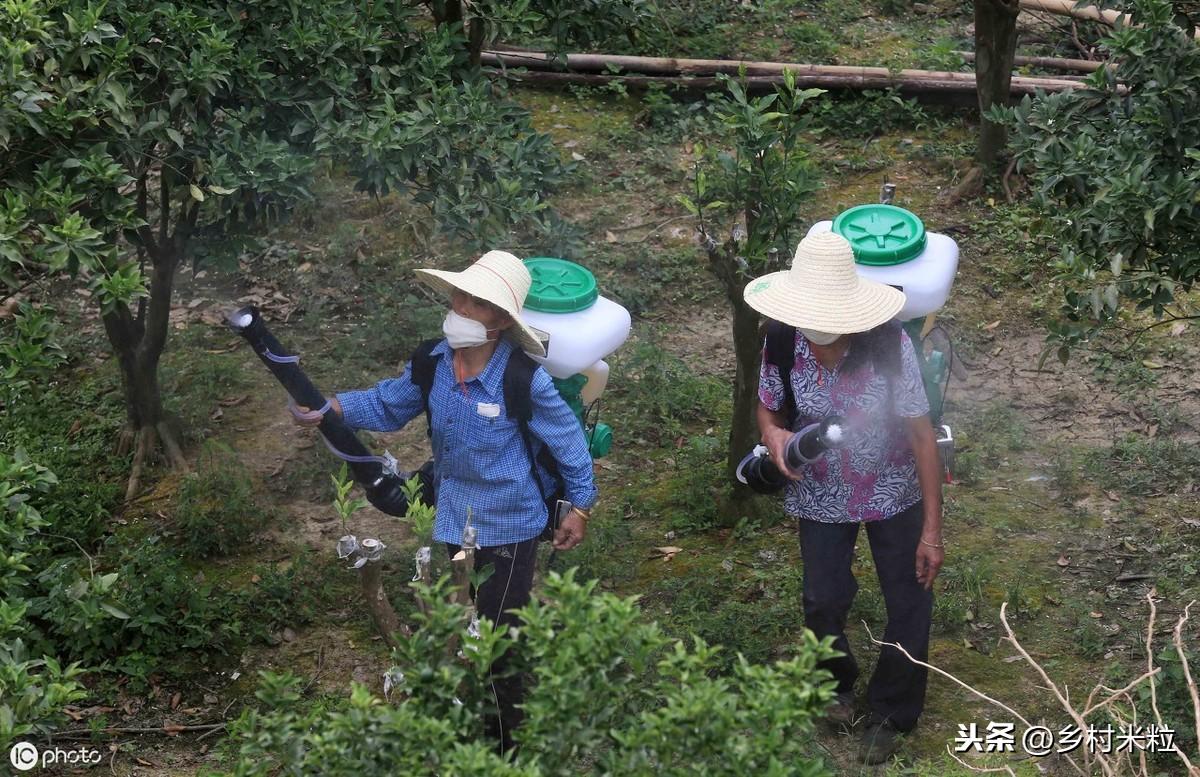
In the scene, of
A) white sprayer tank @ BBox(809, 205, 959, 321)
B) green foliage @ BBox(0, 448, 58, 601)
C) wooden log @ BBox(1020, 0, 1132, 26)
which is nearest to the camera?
green foliage @ BBox(0, 448, 58, 601)

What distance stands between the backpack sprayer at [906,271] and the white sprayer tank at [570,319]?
0.65 meters

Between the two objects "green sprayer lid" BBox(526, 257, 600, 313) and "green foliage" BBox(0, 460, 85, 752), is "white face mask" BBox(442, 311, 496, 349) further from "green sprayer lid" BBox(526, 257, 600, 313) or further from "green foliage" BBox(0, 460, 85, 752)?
"green foliage" BBox(0, 460, 85, 752)

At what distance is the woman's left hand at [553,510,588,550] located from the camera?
4.52 metres

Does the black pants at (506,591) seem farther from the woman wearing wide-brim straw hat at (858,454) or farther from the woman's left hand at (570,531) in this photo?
the woman wearing wide-brim straw hat at (858,454)

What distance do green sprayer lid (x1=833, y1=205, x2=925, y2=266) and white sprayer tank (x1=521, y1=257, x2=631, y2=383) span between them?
881mm

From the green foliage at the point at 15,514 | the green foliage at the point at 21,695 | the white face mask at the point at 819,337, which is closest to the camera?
the green foliage at the point at 21,695

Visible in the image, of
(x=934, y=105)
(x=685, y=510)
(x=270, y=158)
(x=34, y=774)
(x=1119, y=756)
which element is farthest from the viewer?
(x=934, y=105)

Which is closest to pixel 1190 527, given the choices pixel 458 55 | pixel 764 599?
pixel 764 599

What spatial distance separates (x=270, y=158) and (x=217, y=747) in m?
2.25

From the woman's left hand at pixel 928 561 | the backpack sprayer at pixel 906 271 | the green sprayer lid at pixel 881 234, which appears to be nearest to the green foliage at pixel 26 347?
the backpack sprayer at pixel 906 271

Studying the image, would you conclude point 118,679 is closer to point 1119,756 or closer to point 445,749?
point 445,749

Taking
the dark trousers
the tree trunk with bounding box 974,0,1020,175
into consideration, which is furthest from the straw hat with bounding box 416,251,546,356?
the tree trunk with bounding box 974,0,1020,175

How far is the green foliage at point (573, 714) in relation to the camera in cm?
260

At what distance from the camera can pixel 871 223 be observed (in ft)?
15.6
